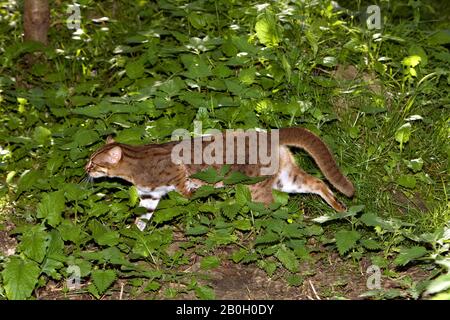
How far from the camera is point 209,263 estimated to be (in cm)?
507

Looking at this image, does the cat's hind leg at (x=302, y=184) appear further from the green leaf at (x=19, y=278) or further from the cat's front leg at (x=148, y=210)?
the green leaf at (x=19, y=278)

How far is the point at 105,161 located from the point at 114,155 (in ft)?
0.27

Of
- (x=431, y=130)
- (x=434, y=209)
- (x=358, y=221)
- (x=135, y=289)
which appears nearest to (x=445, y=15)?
(x=431, y=130)

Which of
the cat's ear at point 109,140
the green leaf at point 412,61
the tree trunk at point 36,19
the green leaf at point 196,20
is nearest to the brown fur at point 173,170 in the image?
the cat's ear at point 109,140

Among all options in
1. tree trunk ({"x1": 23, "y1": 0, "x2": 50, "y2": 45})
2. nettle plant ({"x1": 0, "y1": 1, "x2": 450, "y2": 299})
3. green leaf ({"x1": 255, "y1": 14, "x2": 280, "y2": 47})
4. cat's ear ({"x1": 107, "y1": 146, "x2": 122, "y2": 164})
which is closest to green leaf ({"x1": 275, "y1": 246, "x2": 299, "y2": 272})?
nettle plant ({"x1": 0, "y1": 1, "x2": 450, "y2": 299})

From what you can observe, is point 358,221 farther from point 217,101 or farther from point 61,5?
point 61,5

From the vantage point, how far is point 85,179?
5.79 metres

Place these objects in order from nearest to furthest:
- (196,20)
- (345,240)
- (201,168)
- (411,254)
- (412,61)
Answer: (411,254) → (345,240) → (201,168) → (412,61) → (196,20)

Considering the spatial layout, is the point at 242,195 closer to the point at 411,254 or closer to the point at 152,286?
the point at 152,286

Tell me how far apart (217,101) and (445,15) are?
4136 millimetres

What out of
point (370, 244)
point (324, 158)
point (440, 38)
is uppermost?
point (440, 38)

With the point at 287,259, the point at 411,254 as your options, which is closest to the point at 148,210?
the point at 287,259

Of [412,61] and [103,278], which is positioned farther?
[412,61]

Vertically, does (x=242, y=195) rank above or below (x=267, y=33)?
below
